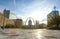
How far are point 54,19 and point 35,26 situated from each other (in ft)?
20.4

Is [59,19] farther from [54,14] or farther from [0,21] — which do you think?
[0,21]

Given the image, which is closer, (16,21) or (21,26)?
(21,26)

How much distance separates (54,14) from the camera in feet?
122

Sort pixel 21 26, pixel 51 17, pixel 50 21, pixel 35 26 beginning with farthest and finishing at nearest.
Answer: pixel 51 17, pixel 50 21, pixel 35 26, pixel 21 26

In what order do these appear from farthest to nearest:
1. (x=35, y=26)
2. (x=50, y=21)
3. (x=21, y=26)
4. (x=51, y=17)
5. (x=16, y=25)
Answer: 1. (x=51, y=17)
2. (x=50, y=21)
3. (x=35, y=26)
4. (x=16, y=25)
5. (x=21, y=26)

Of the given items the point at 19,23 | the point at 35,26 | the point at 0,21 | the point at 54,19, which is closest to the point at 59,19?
the point at 54,19

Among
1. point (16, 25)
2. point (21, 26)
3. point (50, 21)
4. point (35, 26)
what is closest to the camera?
point (21, 26)

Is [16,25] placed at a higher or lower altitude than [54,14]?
lower

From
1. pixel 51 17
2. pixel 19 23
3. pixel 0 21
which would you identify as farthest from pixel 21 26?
pixel 51 17

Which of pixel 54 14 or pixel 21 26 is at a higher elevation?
pixel 54 14

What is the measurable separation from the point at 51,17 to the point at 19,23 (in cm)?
1204

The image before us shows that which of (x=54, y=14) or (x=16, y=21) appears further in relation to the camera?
(x=54, y=14)

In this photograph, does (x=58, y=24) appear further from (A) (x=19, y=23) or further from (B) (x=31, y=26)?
(A) (x=19, y=23)

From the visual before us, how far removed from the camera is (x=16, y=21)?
3106 cm
